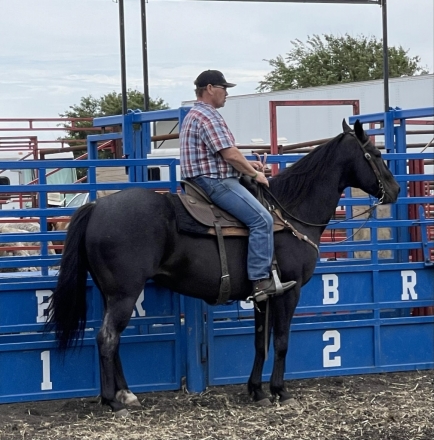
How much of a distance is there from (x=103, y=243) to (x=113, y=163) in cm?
88

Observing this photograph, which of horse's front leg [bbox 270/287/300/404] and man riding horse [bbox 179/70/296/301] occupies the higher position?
man riding horse [bbox 179/70/296/301]

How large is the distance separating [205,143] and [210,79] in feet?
1.57

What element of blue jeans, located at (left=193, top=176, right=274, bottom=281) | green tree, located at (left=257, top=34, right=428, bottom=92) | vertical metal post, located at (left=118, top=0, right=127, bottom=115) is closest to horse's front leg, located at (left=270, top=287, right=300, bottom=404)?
blue jeans, located at (left=193, top=176, right=274, bottom=281)

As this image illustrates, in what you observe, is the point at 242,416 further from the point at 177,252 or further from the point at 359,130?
the point at 359,130

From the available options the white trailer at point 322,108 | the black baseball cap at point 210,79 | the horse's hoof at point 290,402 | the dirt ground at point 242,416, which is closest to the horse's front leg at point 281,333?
the horse's hoof at point 290,402

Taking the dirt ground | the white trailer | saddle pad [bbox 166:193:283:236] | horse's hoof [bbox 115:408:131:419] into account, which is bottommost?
the dirt ground

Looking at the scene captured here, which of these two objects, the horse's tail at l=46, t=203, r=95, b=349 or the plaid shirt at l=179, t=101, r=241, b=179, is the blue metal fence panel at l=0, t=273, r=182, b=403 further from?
the plaid shirt at l=179, t=101, r=241, b=179

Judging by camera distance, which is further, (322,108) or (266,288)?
(322,108)

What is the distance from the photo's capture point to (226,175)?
228 inches

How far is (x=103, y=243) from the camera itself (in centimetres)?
551

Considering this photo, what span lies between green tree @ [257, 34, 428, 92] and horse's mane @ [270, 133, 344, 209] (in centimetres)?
3849

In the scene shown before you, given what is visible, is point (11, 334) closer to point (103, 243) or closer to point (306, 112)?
point (103, 243)

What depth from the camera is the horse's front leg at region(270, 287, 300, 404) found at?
598 centimetres

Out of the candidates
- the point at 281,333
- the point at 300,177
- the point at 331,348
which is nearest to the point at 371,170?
the point at 300,177
